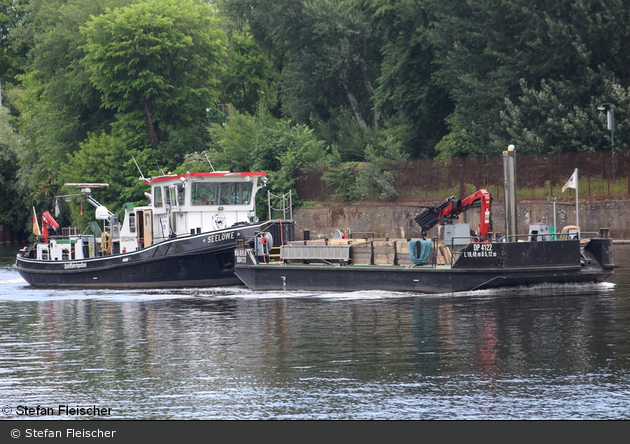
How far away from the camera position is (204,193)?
106ft

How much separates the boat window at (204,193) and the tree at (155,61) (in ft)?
90.7

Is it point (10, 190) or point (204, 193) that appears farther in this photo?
point (10, 190)

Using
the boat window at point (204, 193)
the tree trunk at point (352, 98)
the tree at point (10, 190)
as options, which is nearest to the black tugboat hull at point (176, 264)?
the boat window at point (204, 193)

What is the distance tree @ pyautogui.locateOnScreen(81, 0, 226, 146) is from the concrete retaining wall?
1165 centimetres

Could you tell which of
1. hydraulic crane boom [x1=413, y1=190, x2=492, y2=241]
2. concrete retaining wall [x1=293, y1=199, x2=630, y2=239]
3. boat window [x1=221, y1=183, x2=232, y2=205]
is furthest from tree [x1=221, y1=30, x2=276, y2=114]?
hydraulic crane boom [x1=413, y1=190, x2=492, y2=241]

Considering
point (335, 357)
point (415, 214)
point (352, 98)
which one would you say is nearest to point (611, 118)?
point (415, 214)

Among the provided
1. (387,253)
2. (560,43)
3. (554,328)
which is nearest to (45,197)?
(560,43)

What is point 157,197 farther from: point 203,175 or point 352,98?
point 352,98

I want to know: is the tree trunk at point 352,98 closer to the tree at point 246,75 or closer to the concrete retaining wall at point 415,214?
the tree at point 246,75

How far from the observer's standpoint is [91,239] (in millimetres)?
36406

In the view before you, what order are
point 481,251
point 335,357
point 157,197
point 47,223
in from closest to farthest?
point 335,357 < point 481,251 < point 157,197 < point 47,223

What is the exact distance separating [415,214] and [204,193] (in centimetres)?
2047

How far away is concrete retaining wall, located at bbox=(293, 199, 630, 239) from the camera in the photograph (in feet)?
144

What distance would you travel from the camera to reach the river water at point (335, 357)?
13.0m
